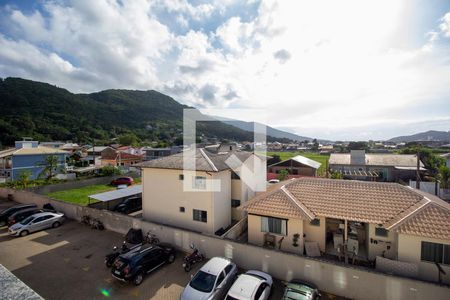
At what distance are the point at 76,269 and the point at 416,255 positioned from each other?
18898 millimetres

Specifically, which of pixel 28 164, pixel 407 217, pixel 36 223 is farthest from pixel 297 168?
pixel 28 164

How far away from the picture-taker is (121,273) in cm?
1097

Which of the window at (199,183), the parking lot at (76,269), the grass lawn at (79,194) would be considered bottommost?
the parking lot at (76,269)

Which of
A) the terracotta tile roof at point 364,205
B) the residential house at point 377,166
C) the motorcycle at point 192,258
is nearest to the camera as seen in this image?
the terracotta tile roof at point 364,205

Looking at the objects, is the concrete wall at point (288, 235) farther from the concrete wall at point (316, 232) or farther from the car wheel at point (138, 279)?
the car wheel at point (138, 279)

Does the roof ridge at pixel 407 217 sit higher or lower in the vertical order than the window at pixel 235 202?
higher

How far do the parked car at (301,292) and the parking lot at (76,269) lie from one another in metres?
1.08

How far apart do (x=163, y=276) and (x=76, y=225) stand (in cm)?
1202

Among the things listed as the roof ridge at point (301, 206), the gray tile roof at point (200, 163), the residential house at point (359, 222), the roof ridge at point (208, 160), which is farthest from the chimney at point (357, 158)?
the roof ridge at point (208, 160)

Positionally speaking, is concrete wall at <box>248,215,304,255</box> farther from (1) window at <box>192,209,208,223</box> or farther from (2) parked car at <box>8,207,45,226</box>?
(2) parked car at <box>8,207,45,226</box>

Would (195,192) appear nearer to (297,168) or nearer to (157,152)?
(297,168)

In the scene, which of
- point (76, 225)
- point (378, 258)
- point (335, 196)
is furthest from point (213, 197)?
point (76, 225)

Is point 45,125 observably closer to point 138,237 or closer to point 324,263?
point 138,237

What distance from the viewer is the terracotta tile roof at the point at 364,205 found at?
11820mm
